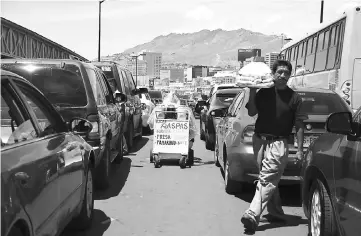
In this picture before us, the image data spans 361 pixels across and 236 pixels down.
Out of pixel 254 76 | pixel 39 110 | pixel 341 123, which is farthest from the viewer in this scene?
pixel 254 76

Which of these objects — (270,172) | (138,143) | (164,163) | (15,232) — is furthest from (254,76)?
(138,143)

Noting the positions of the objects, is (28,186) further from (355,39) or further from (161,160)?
(355,39)

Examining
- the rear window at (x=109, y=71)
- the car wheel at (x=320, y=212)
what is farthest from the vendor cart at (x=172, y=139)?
the car wheel at (x=320, y=212)

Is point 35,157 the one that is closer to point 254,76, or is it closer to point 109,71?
point 254,76

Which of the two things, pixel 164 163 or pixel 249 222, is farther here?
pixel 164 163

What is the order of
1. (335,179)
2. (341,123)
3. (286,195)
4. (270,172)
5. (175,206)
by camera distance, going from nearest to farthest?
(341,123)
(335,179)
(270,172)
(175,206)
(286,195)

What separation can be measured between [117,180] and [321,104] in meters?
3.75

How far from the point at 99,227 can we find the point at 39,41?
2333cm

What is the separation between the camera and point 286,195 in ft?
24.2

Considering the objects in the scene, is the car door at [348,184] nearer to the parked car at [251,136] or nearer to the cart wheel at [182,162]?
the parked car at [251,136]

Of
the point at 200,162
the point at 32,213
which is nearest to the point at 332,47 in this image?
the point at 200,162

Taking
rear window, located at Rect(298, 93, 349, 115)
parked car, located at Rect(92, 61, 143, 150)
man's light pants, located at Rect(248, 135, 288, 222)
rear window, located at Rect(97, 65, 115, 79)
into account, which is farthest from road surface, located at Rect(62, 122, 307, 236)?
rear window, located at Rect(97, 65, 115, 79)

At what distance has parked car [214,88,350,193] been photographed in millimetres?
6457

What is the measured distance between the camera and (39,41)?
27.1 m
